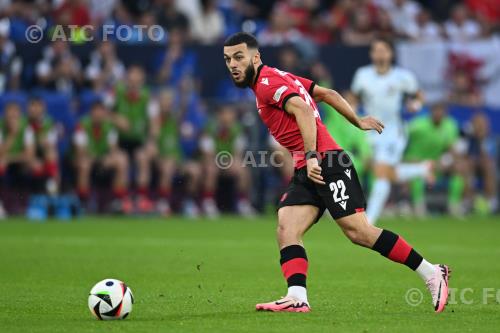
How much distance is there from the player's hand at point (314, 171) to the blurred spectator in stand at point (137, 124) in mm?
11987

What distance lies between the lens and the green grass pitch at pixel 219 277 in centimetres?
771

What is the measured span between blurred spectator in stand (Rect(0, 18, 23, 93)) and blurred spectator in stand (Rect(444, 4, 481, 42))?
31.0 feet

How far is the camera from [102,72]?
66.8 ft

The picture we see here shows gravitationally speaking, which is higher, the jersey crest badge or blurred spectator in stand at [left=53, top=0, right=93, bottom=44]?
blurred spectator in stand at [left=53, top=0, right=93, bottom=44]

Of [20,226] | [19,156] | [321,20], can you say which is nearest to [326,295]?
[20,226]

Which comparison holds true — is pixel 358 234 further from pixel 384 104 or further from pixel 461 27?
pixel 461 27

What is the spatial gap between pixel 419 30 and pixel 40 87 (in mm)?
8663

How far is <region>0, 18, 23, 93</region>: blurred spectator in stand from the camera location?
19.5 m

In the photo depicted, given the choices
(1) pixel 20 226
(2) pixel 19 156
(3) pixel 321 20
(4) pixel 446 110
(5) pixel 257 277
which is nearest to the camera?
(5) pixel 257 277

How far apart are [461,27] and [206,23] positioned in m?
5.78

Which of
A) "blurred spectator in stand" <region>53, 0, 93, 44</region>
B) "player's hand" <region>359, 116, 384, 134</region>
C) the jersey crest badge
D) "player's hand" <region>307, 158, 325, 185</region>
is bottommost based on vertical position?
"player's hand" <region>307, 158, 325, 185</region>

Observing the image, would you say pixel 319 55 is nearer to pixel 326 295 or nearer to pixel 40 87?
pixel 40 87

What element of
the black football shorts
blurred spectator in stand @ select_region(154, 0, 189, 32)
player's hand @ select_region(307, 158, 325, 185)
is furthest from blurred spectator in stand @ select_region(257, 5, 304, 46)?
player's hand @ select_region(307, 158, 325, 185)

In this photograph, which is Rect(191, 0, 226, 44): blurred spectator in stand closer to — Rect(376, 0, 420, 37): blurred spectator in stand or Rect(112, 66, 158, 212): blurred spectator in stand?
Rect(112, 66, 158, 212): blurred spectator in stand
